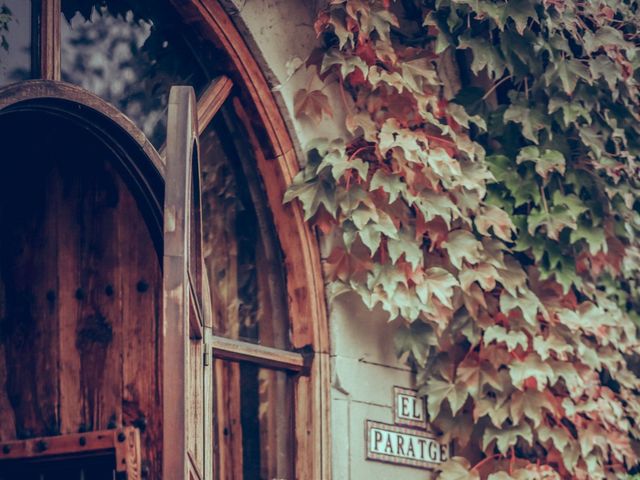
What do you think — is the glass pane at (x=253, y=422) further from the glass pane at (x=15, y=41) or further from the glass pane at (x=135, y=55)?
the glass pane at (x=15, y=41)

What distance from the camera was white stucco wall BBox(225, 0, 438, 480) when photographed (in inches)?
194

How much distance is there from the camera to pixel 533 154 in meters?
5.48

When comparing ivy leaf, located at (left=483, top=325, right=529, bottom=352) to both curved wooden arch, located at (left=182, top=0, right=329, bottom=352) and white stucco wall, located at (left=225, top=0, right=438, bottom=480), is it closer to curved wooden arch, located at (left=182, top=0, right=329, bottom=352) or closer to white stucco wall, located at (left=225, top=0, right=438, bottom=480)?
white stucco wall, located at (left=225, top=0, right=438, bottom=480)

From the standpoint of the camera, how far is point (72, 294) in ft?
14.8

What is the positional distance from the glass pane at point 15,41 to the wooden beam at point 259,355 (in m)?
1.17

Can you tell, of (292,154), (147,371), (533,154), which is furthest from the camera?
(533,154)

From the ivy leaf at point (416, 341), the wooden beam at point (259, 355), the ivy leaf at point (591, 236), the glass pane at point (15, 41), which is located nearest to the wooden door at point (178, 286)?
the glass pane at point (15, 41)

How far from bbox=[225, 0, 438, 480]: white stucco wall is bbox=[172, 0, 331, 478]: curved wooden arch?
4cm

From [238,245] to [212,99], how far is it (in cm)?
54

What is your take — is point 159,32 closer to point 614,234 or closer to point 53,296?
point 53,296

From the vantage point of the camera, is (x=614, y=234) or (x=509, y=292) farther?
(x=614, y=234)

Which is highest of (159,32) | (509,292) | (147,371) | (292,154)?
(159,32)

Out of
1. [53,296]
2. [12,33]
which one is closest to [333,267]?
[53,296]

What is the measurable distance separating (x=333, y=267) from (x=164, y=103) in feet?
3.02
